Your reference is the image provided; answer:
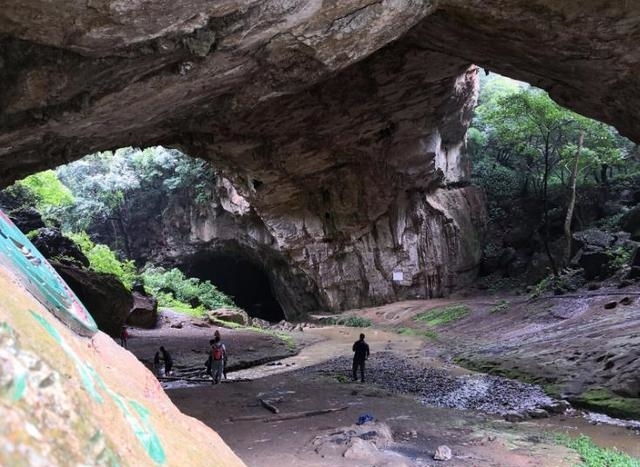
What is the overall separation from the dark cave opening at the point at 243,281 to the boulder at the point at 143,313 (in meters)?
13.7

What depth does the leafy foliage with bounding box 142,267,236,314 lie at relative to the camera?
27.5 m

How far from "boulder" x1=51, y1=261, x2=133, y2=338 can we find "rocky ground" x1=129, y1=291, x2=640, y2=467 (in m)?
1.00

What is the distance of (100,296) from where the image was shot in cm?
1667

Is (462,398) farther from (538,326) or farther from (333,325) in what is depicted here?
(333,325)

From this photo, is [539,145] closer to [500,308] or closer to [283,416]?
[500,308]

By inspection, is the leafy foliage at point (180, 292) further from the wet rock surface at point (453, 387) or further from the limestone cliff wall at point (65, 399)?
the limestone cliff wall at point (65, 399)

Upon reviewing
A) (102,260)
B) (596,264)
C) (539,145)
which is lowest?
(596,264)

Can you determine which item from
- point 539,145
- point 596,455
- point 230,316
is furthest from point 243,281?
point 596,455

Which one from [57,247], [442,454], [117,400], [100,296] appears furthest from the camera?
[57,247]

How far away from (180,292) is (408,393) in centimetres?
2122

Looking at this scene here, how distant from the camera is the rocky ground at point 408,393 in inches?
277

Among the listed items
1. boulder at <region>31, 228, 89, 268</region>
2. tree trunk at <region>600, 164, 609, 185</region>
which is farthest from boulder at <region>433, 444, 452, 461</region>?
tree trunk at <region>600, 164, 609, 185</region>

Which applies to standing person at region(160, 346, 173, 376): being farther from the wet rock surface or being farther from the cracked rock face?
the cracked rock face

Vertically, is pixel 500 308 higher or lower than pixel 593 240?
lower
